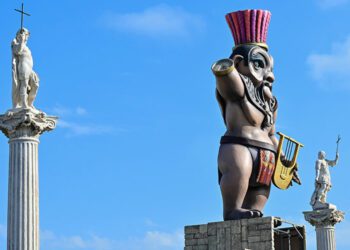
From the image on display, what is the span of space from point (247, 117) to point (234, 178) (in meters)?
1.54

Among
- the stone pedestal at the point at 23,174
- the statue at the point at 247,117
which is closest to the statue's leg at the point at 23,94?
the stone pedestal at the point at 23,174

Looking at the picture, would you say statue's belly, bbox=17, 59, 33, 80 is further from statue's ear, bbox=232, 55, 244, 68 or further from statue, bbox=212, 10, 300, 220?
statue's ear, bbox=232, 55, 244, 68

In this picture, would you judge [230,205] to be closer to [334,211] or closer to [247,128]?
[247,128]

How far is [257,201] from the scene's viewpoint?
20.7 meters

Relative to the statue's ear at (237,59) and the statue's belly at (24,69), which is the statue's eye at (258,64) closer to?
the statue's ear at (237,59)

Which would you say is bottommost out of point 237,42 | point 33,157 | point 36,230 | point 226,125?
point 36,230

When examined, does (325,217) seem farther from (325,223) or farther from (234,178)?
(234,178)

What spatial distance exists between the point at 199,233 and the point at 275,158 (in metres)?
2.98

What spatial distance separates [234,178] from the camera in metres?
20.0

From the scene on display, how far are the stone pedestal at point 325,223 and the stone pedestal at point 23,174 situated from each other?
15.6 m

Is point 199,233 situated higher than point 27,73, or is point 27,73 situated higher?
point 27,73

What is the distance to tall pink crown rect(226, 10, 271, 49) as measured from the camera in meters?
21.7

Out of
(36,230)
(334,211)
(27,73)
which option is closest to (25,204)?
(36,230)

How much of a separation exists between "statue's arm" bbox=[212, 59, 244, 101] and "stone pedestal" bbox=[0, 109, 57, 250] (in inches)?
157
